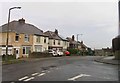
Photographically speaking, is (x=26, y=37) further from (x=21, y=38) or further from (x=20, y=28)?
(x=20, y=28)

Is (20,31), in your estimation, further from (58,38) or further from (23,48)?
(58,38)

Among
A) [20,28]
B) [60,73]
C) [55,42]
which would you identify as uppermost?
[20,28]

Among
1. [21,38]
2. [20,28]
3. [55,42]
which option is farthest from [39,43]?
[55,42]

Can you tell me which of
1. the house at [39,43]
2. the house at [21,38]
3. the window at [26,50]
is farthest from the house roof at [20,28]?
the window at [26,50]

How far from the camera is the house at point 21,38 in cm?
5189

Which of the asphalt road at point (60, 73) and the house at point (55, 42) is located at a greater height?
the house at point (55, 42)

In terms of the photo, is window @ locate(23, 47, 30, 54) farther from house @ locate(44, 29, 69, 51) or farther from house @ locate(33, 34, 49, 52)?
house @ locate(44, 29, 69, 51)

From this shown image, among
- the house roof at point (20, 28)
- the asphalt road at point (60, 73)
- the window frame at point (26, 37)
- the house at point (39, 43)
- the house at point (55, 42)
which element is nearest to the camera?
the asphalt road at point (60, 73)

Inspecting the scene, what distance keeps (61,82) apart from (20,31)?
143 ft

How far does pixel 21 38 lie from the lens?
53.7 metres

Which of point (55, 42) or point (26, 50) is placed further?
point (55, 42)

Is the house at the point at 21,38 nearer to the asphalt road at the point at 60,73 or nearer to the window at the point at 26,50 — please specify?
the window at the point at 26,50

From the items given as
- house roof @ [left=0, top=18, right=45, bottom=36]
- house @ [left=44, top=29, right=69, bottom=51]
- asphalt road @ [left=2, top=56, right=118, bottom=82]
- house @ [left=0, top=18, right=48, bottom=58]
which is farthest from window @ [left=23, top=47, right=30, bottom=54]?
asphalt road @ [left=2, top=56, right=118, bottom=82]

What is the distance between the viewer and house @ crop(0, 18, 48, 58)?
51891 millimetres
